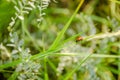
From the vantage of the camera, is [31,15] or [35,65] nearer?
[35,65]

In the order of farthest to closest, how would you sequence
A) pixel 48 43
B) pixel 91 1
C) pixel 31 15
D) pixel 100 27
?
1. pixel 91 1
2. pixel 100 27
3. pixel 48 43
4. pixel 31 15

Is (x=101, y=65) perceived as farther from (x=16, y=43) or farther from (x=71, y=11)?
→ (x=71, y=11)

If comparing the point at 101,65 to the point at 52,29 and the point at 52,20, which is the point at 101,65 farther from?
the point at 52,20

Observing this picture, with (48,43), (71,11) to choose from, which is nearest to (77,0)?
(71,11)

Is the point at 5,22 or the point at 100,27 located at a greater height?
the point at 5,22

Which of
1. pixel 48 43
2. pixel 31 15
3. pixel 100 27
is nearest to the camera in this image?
pixel 31 15

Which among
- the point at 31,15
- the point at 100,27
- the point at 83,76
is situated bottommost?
the point at 83,76
